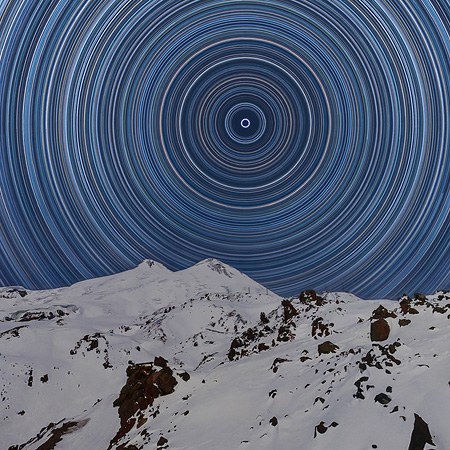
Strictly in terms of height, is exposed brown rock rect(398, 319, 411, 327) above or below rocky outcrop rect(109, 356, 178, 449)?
above

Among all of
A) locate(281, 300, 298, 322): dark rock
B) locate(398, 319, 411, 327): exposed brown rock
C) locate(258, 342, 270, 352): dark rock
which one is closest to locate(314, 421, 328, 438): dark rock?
locate(398, 319, 411, 327): exposed brown rock

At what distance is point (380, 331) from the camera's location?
2284 centimetres

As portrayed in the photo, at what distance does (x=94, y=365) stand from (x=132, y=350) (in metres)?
13.1

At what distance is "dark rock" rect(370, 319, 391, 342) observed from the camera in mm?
22719

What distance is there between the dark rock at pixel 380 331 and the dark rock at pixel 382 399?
8.01 metres

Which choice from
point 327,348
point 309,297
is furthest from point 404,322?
point 309,297

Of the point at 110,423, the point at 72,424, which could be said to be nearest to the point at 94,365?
the point at 72,424

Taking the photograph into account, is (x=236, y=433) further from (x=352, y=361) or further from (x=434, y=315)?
(x=434, y=315)

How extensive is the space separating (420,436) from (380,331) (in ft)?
35.6

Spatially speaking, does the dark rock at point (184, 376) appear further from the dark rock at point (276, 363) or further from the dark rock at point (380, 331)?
the dark rock at point (380, 331)

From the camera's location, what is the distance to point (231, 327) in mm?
127688

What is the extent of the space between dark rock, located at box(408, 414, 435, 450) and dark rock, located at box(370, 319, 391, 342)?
10.2m

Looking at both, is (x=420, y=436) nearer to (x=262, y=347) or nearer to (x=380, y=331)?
(x=380, y=331)

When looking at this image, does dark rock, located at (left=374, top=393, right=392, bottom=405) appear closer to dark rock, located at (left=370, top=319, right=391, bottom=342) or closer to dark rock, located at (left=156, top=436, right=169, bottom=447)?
dark rock, located at (left=370, top=319, right=391, bottom=342)
